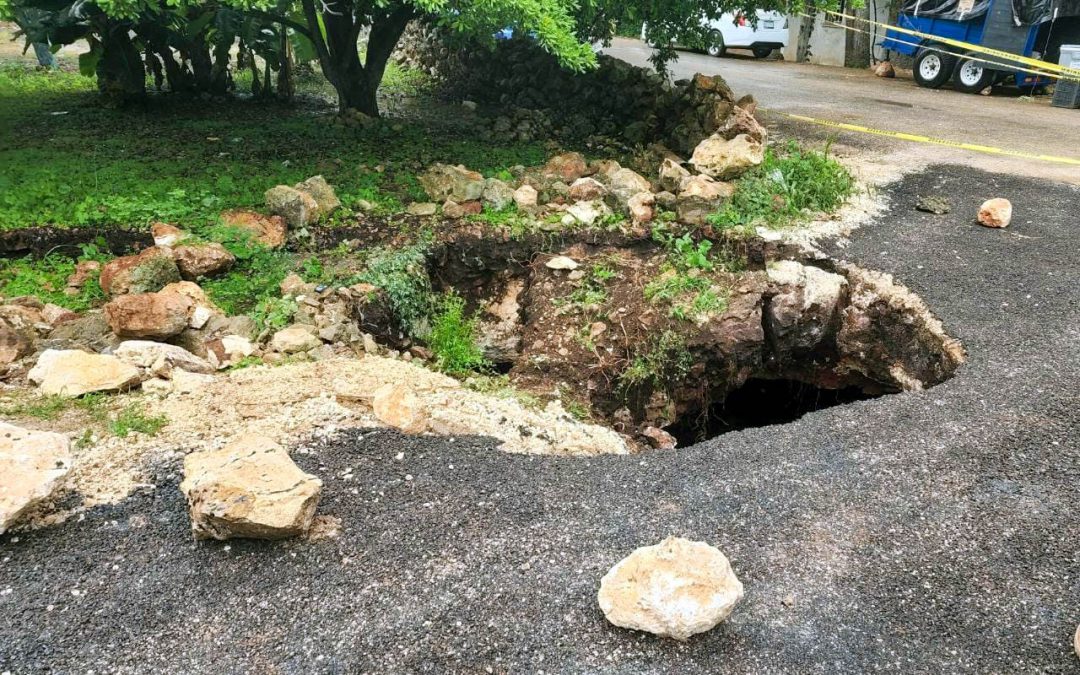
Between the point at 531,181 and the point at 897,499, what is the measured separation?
4602 millimetres

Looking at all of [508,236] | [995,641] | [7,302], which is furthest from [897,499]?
[7,302]

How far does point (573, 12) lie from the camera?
8203 millimetres

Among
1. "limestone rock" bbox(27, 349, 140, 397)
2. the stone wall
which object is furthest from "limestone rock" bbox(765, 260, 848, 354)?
"limestone rock" bbox(27, 349, 140, 397)

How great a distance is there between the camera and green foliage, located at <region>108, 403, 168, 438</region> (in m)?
3.68

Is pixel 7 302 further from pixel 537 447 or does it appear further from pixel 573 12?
pixel 573 12

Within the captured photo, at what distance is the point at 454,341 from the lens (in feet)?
18.5

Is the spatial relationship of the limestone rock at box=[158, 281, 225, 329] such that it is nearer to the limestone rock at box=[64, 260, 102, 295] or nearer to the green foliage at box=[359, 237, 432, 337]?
the limestone rock at box=[64, 260, 102, 295]

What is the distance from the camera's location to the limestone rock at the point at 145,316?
466 centimetres

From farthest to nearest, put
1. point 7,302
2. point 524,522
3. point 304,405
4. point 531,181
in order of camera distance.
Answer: point 531,181 < point 7,302 < point 304,405 < point 524,522

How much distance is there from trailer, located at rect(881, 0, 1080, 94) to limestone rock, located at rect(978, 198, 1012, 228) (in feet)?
25.3

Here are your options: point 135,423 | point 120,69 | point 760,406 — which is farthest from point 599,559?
point 120,69

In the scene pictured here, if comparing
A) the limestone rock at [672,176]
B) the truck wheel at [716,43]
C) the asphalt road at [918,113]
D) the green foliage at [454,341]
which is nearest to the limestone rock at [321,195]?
the green foliage at [454,341]

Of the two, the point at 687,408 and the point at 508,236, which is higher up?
the point at 508,236

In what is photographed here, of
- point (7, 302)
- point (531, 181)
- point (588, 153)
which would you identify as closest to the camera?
point (7, 302)
